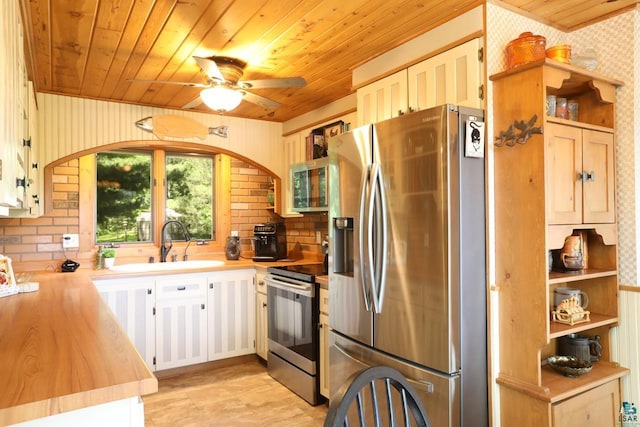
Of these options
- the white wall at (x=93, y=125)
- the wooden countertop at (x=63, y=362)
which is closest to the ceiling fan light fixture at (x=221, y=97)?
the white wall at (x=93, y=125)

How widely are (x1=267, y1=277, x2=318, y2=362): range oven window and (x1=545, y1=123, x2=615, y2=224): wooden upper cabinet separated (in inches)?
67.9

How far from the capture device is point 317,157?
12.4 feet

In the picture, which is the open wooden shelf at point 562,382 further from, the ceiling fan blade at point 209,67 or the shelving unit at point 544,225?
the ceiling fan blade at point 209,67

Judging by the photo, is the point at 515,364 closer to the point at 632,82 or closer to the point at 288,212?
the point at 632,82

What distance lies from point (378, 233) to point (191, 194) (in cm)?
286

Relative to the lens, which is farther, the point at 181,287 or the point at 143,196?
the point at 143,196

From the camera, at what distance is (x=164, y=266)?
3955 mm

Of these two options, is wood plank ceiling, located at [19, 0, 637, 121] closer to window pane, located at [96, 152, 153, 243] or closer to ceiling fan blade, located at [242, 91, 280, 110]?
ceiling fan blade, located at [242, 91, 280, 110]

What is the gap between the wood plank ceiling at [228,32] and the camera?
2.03 meters

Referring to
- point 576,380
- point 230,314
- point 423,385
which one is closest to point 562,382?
point 576,380

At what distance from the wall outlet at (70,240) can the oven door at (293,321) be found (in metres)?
1.74

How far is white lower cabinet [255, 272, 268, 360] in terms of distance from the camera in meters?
3.80

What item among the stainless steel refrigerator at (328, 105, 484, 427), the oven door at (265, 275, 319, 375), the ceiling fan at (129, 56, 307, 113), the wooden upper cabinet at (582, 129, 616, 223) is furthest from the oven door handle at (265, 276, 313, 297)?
the wooden upper cabinet at (582, 129, 616, 223)

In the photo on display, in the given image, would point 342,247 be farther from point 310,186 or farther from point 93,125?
point 93,125
